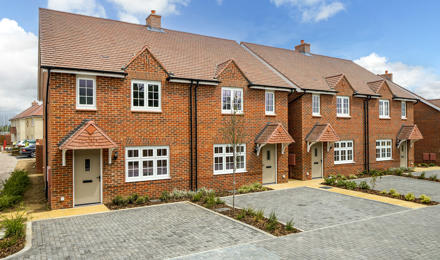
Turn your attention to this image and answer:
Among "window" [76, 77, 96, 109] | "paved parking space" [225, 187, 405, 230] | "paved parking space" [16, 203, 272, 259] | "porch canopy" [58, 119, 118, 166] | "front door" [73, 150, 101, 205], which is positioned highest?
"window" [76, 77, 96, 109]

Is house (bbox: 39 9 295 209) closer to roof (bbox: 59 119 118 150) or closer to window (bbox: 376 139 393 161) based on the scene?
roof (bbox: 59 119 118 150)

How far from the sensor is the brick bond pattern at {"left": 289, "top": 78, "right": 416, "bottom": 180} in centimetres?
1853

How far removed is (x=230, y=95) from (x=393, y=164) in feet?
50.9

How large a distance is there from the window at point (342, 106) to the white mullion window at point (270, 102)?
18.7ft

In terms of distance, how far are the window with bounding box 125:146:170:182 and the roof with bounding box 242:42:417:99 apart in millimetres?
9817

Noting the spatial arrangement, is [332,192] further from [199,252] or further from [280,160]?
[199,252]

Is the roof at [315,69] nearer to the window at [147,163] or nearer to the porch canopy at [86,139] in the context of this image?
the window at [147,163]

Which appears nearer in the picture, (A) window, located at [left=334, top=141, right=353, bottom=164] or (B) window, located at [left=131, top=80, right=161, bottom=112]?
(B) window, located at [left=131, top=80, right=161, bottom=112]

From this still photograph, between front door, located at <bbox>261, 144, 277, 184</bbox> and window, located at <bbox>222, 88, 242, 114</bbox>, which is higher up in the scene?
window, located at <bbox>222, 88, 242, 114</bbox>

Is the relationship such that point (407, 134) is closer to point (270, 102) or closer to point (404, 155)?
point (404, 155)

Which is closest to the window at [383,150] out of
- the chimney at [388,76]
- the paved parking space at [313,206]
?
the chimney at [388,76]

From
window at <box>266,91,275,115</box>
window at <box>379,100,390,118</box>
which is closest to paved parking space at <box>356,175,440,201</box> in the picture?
window at <box>379,100,390,118</box>

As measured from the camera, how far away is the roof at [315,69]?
19.8m

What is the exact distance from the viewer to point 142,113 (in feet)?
43.1
